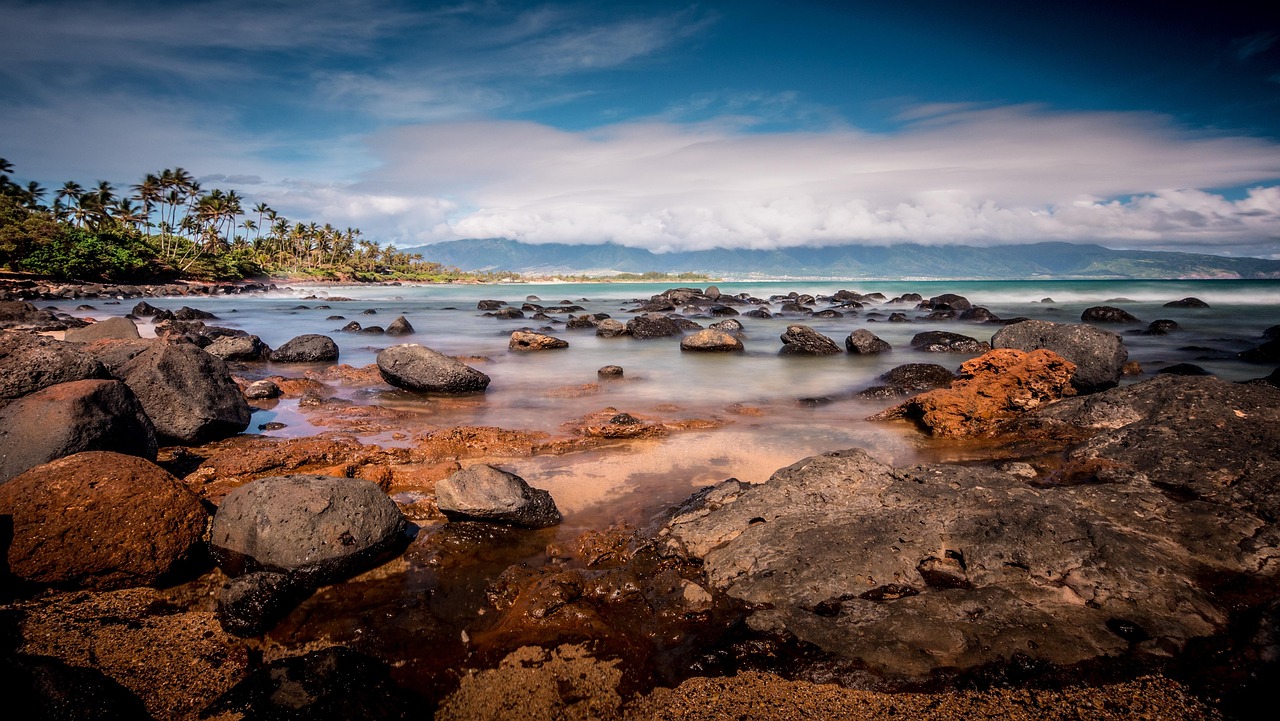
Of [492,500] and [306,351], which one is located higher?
[306,351]

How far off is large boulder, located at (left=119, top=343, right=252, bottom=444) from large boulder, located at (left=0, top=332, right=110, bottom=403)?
0.67 meters

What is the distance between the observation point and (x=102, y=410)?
6.20 metres

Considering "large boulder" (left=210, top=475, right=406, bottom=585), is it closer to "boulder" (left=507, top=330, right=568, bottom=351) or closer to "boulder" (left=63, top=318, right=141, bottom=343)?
"boulder" (left=63, top=318, right=141, bottom=343)

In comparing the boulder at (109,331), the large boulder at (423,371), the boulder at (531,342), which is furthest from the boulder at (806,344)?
the boulder at (109,331)

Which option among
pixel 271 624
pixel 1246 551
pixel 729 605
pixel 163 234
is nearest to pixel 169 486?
pixel 271 624

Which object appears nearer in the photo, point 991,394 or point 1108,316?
point 991,394

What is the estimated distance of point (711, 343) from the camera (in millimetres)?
21172

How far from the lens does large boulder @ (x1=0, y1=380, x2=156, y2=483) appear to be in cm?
548

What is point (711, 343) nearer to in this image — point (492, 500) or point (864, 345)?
point (864, 345)

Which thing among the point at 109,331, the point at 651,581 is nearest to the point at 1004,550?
the point at 651,581

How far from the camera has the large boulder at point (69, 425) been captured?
216 inches

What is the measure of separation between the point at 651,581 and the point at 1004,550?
2.96m

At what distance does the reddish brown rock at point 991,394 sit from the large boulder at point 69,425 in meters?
11.4

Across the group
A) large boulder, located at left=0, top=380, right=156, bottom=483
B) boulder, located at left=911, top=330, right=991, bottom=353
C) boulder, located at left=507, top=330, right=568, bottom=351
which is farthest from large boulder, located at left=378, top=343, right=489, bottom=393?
boulder, located at left=911, top=330, right=991, bottom=353
